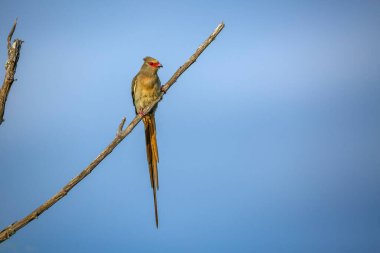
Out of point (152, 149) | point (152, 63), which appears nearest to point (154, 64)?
point (152, 63)

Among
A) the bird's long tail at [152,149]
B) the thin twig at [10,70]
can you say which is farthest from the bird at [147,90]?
the thin twig at [10,70]

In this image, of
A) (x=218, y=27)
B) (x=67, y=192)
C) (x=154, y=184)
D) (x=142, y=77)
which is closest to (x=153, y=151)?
(x=154, y=184)

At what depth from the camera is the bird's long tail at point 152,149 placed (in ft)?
14.3

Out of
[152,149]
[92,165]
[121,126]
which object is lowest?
[92,165]

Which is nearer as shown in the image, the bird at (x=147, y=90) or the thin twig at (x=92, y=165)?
the thin twig at (x=92, y=165)

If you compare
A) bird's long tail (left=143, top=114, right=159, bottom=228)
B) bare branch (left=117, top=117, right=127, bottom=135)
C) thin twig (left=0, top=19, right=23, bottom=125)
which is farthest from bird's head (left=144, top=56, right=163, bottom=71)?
thin twig (left=0, top=19, right=23, bottom=125)

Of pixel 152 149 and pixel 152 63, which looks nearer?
pixel 152 149

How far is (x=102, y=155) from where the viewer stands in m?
3.11

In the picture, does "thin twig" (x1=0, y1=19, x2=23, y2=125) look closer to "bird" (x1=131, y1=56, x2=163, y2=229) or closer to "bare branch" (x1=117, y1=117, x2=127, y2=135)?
"bare branch" (x1=117, y1=117, x2=127, y2=135)

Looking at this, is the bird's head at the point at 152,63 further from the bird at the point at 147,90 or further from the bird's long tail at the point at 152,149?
the bird's long tail at the point at 152,149

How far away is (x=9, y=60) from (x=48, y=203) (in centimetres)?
92

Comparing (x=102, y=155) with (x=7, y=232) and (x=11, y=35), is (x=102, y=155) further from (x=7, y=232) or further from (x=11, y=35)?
(x=11, y=35)

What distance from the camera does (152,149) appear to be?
5.27m

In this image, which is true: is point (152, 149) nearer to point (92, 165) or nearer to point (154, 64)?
point (154, 64)
